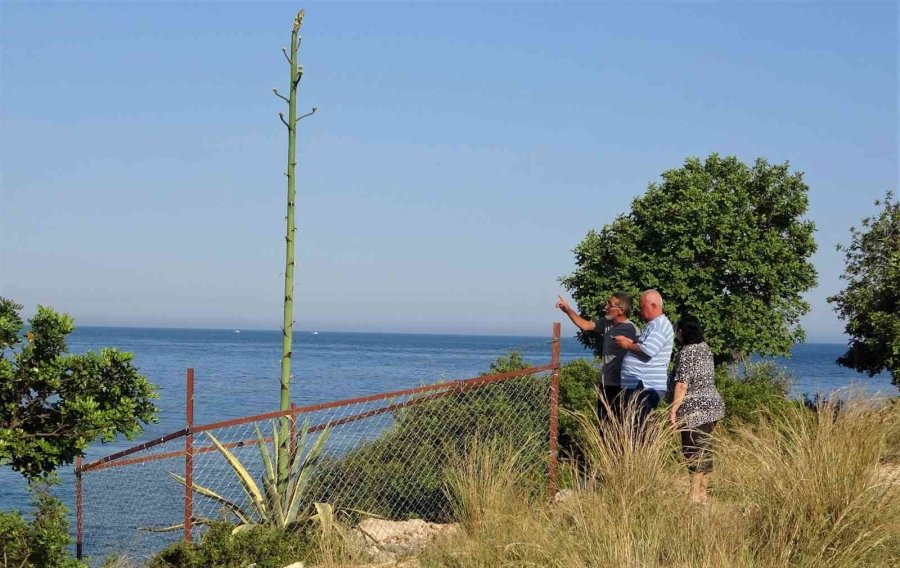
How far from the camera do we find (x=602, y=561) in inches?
223

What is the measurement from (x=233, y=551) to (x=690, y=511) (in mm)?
3075

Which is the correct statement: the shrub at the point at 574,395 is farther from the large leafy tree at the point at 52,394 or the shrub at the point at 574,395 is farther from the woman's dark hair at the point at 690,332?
the large leafy tree at the point at 52,394

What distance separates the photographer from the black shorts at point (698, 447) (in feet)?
24.7

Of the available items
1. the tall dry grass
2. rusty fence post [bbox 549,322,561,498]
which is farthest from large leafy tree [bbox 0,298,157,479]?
rusty fence post [bbox 549,322,561,498]

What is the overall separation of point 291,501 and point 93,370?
5.85 feet

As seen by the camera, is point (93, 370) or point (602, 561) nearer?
point (602, 561)

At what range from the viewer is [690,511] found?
6.28m

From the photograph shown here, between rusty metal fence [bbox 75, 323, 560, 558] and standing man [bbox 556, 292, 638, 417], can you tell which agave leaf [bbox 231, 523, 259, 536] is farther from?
standing man [bbox 556, 292, 638, 417]

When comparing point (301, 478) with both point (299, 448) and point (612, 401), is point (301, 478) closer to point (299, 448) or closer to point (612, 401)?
point (299, 448)

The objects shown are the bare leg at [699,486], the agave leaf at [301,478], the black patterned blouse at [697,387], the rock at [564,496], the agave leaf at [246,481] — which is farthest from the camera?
the black patterned blouse at [697,387]

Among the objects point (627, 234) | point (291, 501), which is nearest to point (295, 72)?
point (291, 501)

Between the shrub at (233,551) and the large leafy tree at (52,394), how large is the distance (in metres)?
0.91

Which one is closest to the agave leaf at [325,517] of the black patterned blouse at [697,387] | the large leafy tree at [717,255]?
the black patterned blouse at [697,387]

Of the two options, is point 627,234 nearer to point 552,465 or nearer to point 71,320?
point 552,465
